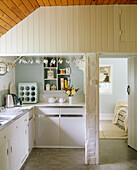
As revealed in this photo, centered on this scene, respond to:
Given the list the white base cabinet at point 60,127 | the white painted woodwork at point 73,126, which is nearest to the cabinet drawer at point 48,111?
the white base cabinet at point 60,127

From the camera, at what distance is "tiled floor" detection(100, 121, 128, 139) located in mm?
4945

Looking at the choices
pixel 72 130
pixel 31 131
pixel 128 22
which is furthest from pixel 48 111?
pixel 128 22

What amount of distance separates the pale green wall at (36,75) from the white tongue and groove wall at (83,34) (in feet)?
4.30

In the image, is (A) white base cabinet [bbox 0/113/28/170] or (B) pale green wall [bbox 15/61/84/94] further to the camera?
(B) pale green wall [bbox 15/61/84/94]

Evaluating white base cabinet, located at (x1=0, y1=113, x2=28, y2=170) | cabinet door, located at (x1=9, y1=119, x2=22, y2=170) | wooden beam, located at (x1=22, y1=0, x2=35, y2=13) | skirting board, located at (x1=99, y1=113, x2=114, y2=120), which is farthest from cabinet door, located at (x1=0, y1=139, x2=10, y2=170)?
skirting board, located at (x1=99, y1=113, x2=114, y2=120)

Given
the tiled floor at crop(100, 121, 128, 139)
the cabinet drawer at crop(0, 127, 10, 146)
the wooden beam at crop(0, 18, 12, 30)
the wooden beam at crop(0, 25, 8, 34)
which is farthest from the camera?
the tiled floor at crop(100, 121, 128, 139)

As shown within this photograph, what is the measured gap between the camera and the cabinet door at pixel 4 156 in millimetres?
2416

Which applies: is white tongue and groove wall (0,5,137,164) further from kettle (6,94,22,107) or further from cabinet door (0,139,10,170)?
cabinet door (0,139,10,170)

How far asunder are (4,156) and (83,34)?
221 centimetres

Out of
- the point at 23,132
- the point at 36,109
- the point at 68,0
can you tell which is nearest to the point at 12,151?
the point at 23,132

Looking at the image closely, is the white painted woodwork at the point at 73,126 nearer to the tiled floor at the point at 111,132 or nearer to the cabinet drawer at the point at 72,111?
the cabinet drawer at the point at 72,111

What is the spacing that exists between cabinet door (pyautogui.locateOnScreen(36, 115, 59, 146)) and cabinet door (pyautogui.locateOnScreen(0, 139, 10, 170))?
157 cm

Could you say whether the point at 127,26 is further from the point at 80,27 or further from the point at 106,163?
the point at 106,163

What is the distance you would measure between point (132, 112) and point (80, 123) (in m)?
1.11
